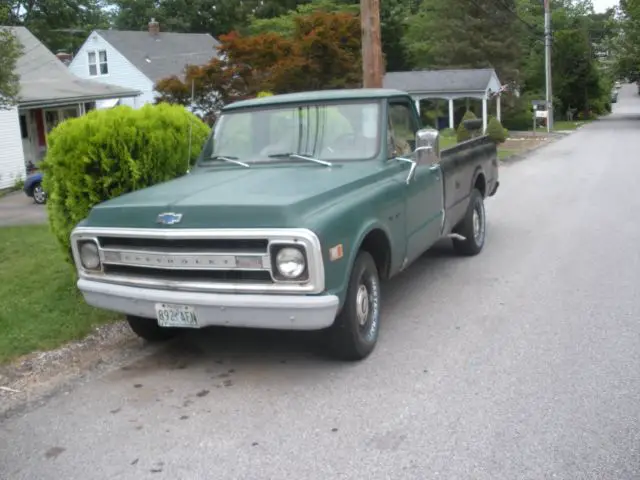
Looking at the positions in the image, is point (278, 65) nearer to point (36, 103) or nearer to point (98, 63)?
point (36, 103)

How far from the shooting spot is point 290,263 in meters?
4.64

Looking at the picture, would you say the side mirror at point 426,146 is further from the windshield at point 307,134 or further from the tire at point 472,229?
the tire at point 472,229

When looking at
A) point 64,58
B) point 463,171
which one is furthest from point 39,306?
point 64,58

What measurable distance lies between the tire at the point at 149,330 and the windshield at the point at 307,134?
1.57m

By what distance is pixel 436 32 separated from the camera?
50219 mm

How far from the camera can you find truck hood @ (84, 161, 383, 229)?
15.4 ft

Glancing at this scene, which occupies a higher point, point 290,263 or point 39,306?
point 290,263

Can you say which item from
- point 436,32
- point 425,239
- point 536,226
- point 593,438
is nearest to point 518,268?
point 425,239

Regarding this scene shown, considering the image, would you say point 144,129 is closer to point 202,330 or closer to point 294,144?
point 294,144

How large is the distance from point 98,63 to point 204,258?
3758 cm

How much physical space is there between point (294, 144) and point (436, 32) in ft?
153

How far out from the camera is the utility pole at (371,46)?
45.2 feet

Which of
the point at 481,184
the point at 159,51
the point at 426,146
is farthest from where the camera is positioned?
the point at 159,51

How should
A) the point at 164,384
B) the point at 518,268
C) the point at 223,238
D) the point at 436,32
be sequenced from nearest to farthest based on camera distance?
1. the point at 223,238
2. the point at 164,384
3. the point at 518,268
4. the point at 436,32
